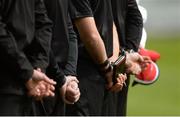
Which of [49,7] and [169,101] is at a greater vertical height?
[49,7]

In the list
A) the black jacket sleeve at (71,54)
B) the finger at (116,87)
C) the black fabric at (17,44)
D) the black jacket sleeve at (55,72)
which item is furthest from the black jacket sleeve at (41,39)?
the finger at (116,87)

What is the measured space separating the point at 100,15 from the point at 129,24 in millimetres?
753

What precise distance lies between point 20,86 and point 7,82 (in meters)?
0.09

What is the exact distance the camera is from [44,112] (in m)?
6.57

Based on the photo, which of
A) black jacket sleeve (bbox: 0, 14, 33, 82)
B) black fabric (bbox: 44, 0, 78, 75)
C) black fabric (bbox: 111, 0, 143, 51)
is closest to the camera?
black jacket sleeve (bbox: 0, 14, 33, 82)

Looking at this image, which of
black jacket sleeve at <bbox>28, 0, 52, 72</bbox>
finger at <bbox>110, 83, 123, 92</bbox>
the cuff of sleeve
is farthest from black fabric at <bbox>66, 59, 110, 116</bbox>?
the cuff of sleeve

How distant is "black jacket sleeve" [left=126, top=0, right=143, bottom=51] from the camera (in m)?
8.09

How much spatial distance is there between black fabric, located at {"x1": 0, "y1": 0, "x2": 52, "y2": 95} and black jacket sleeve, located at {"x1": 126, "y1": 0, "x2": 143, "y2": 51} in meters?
1.89

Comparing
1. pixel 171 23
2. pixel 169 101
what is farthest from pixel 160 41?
pixel 169 101

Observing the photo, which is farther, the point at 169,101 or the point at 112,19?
the point at 169,101

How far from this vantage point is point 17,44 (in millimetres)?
6102

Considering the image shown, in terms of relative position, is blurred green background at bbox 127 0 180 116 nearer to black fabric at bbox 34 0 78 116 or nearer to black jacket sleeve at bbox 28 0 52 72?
black fabric at bbox 34 0 78 116

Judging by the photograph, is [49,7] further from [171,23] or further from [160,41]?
[171,23]

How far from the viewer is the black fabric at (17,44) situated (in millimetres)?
6004
